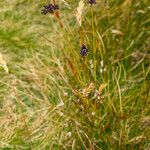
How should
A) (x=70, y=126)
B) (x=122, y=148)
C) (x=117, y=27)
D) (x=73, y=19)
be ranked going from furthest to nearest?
1. (x=73, y=19)
2. (x=117, y=27)
3. (x=70, y=126)
4. (x=122, y=148)

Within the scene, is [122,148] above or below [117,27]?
below

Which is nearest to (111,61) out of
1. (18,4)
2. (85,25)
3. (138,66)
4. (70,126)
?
(138,66)

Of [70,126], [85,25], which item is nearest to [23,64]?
[85,25]

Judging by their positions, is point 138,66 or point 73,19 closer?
point 138,66

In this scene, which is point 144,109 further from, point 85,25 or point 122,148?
point 85,25

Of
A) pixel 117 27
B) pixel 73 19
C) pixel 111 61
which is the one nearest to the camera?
pixel 111 61

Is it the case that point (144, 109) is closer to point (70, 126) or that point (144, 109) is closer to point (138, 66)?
point (70, 126)
